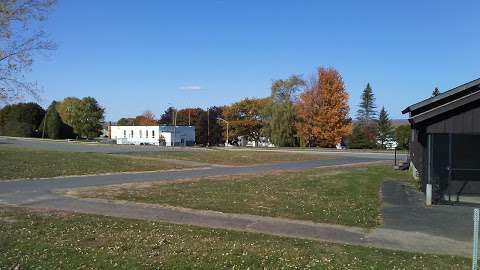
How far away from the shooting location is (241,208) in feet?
43.6

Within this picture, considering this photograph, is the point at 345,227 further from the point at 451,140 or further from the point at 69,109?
the point at 69,109

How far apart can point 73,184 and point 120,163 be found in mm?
10808

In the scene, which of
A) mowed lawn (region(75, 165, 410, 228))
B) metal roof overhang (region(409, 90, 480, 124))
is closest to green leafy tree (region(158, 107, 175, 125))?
mowed lawn (region(75, 165, 410, 228))

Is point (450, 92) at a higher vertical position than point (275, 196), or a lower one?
higher

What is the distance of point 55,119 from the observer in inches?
3706

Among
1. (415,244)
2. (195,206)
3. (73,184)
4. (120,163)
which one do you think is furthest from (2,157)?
(415,244)

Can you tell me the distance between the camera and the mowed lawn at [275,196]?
12641mm

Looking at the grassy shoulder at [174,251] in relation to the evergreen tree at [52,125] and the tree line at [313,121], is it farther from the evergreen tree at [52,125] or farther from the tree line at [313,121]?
the evergreen tree at [52,125]

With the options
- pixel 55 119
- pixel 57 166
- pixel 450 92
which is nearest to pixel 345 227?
pixel 450 92

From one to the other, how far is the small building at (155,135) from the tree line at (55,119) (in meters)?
11.0

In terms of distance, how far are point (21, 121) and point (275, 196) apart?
9509cm

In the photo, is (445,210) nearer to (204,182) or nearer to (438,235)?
(438,235)

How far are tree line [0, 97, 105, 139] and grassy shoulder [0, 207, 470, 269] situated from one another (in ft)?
270

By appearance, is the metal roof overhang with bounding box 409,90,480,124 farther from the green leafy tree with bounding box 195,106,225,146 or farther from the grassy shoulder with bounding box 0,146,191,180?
the green leafy tree with bounding box 195,106,225,146
